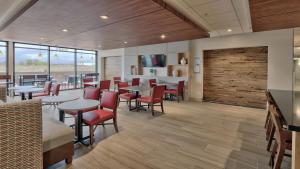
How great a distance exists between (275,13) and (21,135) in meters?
4.67

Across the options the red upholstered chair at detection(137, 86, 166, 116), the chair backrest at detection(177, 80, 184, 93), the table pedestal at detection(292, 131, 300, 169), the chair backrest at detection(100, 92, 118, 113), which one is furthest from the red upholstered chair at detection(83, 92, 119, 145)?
the chair backrest at detection(177, 80, 184, 93)

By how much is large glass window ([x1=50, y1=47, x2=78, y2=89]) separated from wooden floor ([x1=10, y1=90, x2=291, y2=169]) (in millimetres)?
6477

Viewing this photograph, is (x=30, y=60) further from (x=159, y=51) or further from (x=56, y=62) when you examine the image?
(x=159, y=51)

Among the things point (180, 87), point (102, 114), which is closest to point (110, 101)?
point (102, 114)

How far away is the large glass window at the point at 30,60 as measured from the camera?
8.12 meters

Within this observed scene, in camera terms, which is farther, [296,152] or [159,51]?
[159,51]

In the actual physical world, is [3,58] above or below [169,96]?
above

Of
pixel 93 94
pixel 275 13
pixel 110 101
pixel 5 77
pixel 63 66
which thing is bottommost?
pixel 110 101

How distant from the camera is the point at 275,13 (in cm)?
337

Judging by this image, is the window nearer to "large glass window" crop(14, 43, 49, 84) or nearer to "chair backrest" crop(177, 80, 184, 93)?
"large glass window" crop(14, 43, 49, 84)

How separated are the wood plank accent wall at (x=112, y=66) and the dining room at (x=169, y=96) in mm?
1900

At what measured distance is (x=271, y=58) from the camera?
524 centimetres

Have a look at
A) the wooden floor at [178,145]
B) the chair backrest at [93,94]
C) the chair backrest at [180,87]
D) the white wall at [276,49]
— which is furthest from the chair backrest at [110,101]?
the white wall at [276,49]

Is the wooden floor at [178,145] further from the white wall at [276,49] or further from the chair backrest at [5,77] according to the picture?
the chair backrest at [5,77]
